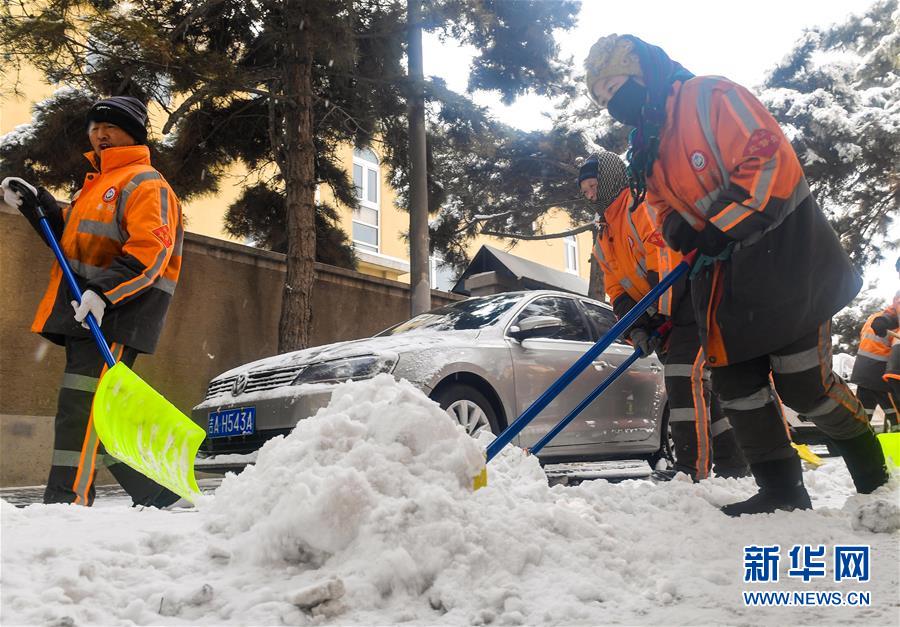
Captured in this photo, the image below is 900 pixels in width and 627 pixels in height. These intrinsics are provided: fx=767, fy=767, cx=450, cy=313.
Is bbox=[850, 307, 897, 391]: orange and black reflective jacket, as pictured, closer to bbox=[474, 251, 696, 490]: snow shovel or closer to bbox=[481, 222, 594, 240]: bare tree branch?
bbox=[474, 251, 696, 490]: snow shovel

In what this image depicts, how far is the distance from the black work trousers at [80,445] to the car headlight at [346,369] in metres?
1.43

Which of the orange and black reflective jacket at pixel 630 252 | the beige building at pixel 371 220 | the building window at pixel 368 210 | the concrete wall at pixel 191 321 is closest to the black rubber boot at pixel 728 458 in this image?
the orange and black reflective jacket at pixel 630 252

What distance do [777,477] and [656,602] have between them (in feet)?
3.69

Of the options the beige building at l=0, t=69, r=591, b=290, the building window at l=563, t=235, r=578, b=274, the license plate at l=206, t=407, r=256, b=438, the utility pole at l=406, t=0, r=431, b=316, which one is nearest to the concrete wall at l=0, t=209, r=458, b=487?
the beige building at l=0, t=69, r=591, b=290

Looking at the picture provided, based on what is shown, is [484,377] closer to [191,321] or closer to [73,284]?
[73,284]

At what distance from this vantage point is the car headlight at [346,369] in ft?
15.2

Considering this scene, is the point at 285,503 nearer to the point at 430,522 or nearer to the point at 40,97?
the point at 430,522

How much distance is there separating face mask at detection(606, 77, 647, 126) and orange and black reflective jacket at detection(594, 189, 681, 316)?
3.54ft

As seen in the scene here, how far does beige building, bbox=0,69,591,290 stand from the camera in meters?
8.63

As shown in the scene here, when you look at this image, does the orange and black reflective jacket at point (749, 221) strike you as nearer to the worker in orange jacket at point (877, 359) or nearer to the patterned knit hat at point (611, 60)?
the patterned knit hat at point (611, 60)

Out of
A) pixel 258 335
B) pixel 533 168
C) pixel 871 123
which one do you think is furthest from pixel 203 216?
pixel 871 123

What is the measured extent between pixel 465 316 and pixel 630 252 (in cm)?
181

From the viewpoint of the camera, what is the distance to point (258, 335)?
30.1 ft

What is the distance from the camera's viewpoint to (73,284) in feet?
11.0
